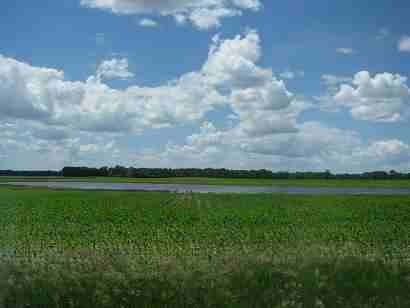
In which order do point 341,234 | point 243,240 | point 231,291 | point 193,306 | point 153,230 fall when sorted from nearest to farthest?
point 193,306 → point 231,291 → point 243,240 → point 341,234 → point 153,230

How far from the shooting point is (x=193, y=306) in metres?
5.86

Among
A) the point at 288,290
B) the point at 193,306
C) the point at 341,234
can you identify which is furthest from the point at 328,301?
the point at 341,234

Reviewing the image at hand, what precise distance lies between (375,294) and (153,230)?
9811 mm

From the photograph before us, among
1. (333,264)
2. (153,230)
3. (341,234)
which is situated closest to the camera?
(333,264)

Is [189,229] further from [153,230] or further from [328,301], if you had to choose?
[328,301]

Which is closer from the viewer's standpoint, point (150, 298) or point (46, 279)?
point (150, 298)

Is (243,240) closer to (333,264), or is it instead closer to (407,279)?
(333,264)

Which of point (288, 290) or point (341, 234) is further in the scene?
point (341, 234)

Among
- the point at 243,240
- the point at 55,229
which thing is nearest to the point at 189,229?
the point at 243,240

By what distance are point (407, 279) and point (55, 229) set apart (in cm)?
1180

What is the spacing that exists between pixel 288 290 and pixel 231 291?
2.56 ft

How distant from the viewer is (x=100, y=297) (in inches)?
237

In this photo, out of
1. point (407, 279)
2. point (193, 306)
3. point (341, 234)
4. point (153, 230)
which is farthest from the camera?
point (153, 230)

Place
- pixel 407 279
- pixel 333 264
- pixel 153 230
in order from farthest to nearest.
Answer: pixel 153 230
pixel 333 264
pixel 407 279
